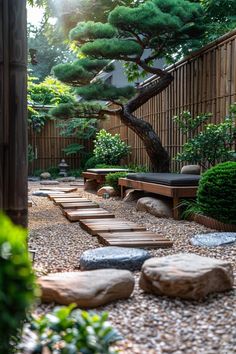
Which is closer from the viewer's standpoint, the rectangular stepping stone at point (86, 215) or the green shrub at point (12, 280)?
the green shrub at point (12, 280)

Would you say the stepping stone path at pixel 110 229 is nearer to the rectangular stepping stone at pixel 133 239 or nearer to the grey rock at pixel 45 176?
the rectangular stepping stone at pixel 133 239

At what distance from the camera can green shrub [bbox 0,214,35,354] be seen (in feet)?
3.93

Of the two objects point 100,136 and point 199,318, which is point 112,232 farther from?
point 100,136

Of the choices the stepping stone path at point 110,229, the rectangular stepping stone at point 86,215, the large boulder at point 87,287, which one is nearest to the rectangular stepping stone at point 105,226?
the stepping stone path at point 110,229

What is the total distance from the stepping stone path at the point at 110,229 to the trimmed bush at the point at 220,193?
68 centimetres

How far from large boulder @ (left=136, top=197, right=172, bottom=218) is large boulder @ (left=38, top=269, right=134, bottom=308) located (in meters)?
3.22

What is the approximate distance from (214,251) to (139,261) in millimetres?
794

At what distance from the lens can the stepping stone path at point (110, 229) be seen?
12.3ft

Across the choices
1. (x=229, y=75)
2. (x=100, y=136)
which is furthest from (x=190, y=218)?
(x=100, y=136)

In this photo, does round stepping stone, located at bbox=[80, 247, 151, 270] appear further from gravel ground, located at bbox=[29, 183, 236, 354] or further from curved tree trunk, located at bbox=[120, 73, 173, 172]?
curved tree trunk, located at bbox=[120, 73, 173, 172]

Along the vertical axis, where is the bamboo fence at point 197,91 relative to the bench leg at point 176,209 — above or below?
above

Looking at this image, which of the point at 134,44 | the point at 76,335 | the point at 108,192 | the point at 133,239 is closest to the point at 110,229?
the point at 133,239

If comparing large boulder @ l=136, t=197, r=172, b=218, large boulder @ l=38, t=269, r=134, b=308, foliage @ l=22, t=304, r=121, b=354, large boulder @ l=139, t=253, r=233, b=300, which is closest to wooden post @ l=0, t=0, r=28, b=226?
large boulder @ l=38, t=269, r=134, b=308

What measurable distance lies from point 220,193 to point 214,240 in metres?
0.71
